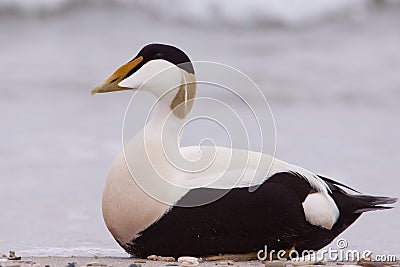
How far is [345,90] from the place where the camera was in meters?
11.5

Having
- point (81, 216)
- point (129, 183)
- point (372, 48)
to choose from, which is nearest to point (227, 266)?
point (129, 183)

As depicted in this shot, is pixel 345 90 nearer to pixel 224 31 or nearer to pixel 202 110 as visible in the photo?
pixel 224 31

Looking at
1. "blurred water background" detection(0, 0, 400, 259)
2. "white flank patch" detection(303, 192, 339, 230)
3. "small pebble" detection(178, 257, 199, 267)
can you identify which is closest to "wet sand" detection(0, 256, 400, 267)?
"small pebble" detection(178, 257, 199, 267)

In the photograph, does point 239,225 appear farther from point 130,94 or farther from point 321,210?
point 130,94

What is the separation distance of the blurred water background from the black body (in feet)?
2.44

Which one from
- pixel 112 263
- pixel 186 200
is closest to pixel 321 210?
pixel 186 200

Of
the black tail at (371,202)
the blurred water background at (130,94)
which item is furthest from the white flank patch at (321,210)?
the blurred water background at (130,94)

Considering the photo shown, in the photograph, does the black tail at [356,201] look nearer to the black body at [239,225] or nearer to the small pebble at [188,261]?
the black body at [239,225]

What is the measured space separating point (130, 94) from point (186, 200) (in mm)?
6693

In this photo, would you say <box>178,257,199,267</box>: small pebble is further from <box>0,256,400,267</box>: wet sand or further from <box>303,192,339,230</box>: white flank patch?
<box>303,192,339,230</box>: white flank patch

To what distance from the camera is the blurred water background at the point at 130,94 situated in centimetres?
569

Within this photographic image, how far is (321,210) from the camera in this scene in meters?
4.09

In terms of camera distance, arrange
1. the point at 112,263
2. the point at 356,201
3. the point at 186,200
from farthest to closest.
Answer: the point at 356,201 < the point at 112,263 < the point at 186,200

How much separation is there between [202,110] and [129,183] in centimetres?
299
